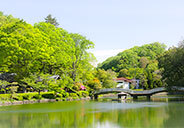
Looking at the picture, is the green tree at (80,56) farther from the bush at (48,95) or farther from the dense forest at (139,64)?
the dense forest at (139,64)

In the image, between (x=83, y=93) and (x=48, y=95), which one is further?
(x=83, y=93)

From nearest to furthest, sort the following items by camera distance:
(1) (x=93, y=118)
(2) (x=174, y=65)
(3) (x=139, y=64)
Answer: (1) (x=93, y=118) < (2) (x=174, y=65) < (3) (x=139, y=64)

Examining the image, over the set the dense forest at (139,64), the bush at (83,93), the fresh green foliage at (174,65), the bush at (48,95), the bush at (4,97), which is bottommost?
the bush at (4,97)

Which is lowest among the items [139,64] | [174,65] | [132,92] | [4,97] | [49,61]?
[4,97]

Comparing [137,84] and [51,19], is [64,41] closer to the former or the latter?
[51,19]

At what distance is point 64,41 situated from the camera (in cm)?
4341

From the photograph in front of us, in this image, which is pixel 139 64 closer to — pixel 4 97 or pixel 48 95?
pixel 48 95

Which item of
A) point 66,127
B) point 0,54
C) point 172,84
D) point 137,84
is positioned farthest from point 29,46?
point 137,84

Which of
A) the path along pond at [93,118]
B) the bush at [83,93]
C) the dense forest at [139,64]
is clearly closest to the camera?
the path along pond at [93,118]

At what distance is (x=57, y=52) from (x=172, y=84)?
16991 mm

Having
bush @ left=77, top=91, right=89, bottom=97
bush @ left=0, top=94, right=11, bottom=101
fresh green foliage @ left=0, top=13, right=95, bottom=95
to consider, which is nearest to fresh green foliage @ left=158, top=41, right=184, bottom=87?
bush @ left=77, top=91, right=89, bottom=97

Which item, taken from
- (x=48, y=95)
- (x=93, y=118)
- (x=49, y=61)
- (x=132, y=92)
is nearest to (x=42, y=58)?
(x=49, y=61)

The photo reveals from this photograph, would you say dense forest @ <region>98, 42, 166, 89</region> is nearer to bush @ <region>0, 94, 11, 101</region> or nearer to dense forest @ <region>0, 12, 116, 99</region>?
dense forest @ <region>0, 12, 116, 99</region>

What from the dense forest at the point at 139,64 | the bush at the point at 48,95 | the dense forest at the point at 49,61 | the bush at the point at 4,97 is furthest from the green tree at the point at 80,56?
the dense forest at the point at 139,64
